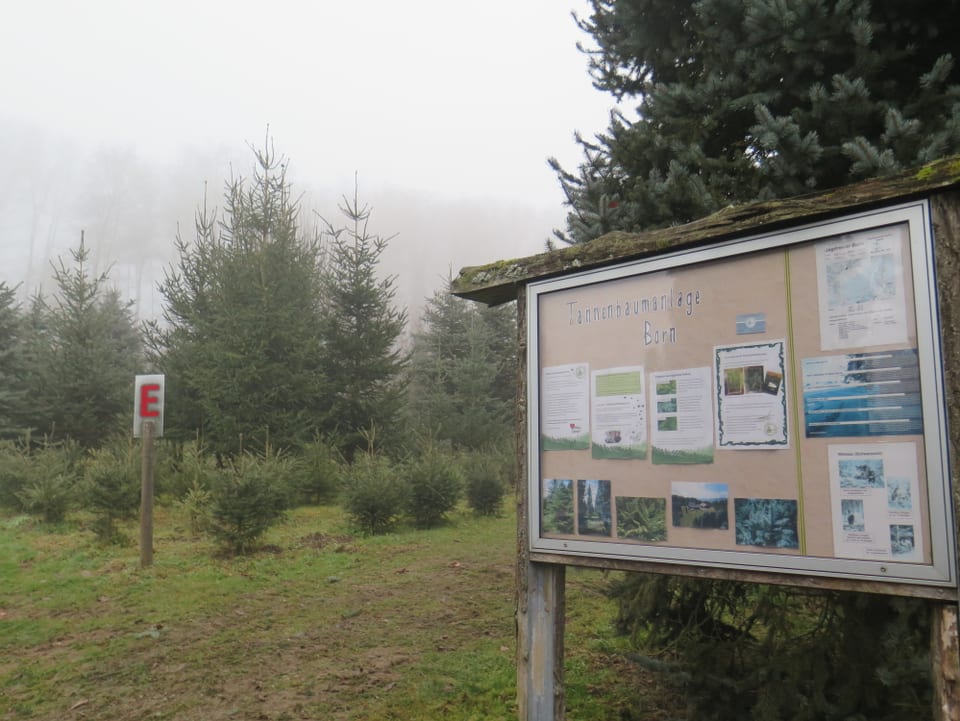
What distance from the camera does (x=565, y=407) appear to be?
3.18 m

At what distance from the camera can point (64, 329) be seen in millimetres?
19641

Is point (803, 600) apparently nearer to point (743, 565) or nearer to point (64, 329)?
point (743, 565)

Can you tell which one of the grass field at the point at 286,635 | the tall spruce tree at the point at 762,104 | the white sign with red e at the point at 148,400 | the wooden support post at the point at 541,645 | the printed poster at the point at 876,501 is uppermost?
the tall spruce tree at the point at 762,104

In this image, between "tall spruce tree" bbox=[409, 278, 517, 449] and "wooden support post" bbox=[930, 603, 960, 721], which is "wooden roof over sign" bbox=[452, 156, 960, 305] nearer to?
"wooden support post" bbox=[930, 603, 960, 721]

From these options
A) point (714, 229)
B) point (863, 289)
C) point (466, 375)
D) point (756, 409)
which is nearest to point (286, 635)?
point (756, 409)

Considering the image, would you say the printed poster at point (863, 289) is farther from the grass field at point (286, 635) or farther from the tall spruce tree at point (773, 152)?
the grass field at point (286, 635)

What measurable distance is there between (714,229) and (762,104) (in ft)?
4.54

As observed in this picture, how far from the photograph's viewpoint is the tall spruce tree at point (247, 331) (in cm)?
1548

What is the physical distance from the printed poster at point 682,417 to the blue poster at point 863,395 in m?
0.38

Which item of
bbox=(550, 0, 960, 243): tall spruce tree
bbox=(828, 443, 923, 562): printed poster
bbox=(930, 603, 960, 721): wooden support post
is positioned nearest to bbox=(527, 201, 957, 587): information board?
bbox=(828, 443, 923, 562): printed poster

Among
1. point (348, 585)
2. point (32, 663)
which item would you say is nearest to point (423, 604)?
point (348, 585)

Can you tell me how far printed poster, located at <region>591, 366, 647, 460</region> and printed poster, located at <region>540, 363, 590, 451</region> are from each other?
5 centimetres

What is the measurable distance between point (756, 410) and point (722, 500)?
14.5 inches

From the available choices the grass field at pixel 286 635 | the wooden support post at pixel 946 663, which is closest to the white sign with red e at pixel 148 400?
the grass field at pixel 286 635
